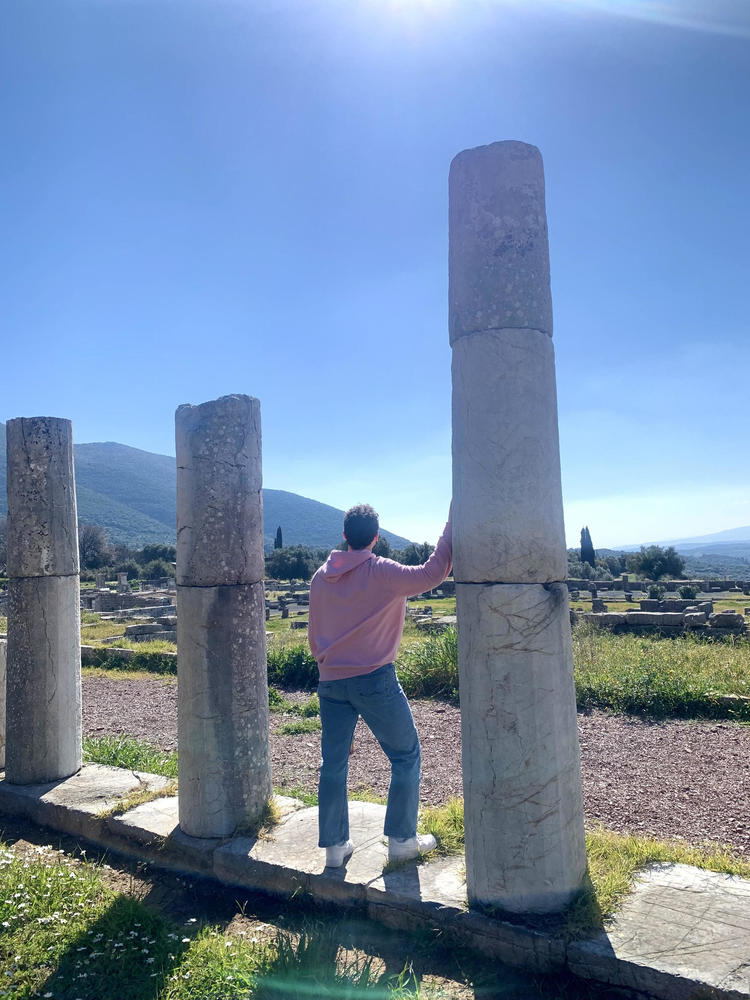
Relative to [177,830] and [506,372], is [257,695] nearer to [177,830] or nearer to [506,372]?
[177,830]

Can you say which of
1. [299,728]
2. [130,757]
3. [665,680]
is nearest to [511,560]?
[130,757]

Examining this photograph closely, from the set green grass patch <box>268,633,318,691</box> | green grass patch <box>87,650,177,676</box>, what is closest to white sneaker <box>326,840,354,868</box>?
green grass patch <box>268,633,318,691</box>

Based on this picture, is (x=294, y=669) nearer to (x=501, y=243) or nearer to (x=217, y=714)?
(x=217, y=714)

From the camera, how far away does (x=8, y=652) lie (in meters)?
6.07

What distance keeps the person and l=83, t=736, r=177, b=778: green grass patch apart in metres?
2.96

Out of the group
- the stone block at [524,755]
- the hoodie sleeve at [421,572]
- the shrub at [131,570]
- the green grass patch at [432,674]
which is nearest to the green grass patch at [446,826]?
the stone block at [524,755]

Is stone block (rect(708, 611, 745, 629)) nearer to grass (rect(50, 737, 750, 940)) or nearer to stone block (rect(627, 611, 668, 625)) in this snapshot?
stone block (rect(627, 611, 668, 625))

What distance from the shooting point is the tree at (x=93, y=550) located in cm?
5605

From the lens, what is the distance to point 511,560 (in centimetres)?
336

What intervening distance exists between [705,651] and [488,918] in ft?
31.2

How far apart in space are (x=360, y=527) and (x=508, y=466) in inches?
37.0

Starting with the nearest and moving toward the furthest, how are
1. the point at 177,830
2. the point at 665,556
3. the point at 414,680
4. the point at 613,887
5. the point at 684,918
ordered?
the point at 684,918 → the point at 613,887 → the point at 177,830 → the point at 414,680 → the point at 665,556

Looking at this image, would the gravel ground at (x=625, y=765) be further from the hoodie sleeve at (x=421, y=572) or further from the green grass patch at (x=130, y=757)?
the hoodie sleeve at (x=421, y=572)

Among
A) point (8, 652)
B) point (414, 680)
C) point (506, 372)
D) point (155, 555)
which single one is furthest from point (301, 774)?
point (155, 555)
